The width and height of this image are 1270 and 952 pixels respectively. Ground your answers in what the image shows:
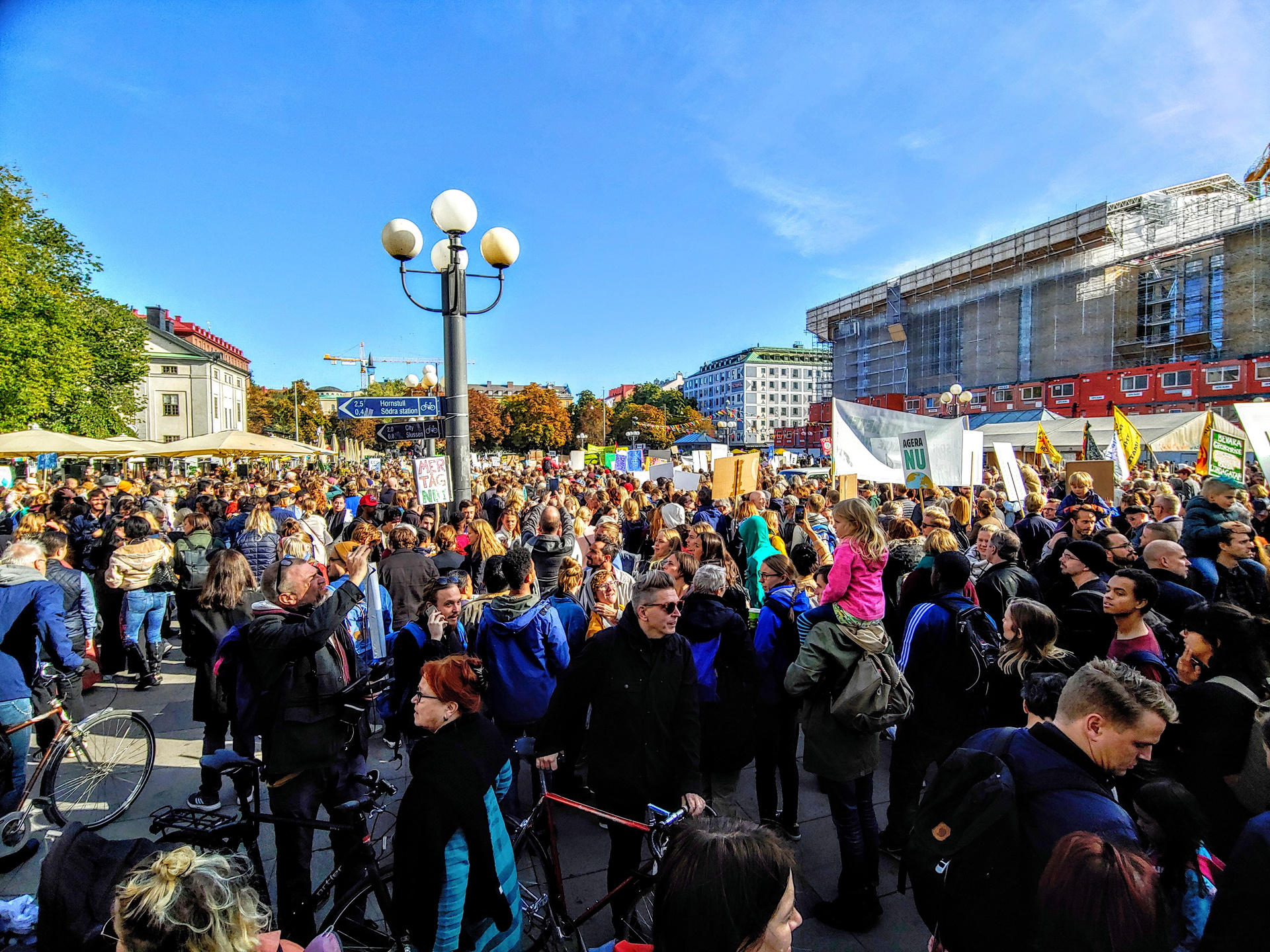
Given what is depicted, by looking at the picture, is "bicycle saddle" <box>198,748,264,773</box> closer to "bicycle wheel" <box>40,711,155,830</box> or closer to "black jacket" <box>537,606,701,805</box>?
"black jacket" <box>537,606,701,805</box>

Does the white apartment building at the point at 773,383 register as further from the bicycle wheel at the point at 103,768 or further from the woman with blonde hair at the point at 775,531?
the bicycle wheel at the point at 103,768

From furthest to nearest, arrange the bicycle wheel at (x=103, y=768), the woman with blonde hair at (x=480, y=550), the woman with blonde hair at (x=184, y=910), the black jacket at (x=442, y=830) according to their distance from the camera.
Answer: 1. the woman with blonde hair at (x=480, y=550)
2. the bicycle wheel at (x=103, y=768)
3. the black jacket at (x=442, y=830)
4. the woman with blonde hair at (x=184, y=910)

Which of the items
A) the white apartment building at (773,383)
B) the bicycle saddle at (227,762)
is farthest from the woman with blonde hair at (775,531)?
the white apartment building at (773,383)

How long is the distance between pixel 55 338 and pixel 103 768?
27.8 m

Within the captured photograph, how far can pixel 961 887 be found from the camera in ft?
5.99

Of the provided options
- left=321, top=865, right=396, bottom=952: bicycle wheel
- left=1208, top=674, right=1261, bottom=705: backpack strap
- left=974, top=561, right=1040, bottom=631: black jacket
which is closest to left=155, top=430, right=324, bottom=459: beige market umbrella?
left=321, top=865, right=396, bottom=952: bicycle wheel

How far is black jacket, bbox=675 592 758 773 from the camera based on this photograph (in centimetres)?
349

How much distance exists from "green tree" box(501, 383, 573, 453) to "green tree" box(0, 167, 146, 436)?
31.6m

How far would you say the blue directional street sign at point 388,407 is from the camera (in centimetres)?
752

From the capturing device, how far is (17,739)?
Result: 357 cm

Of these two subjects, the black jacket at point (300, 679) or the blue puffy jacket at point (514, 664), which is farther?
the blue puffy jacket at point (514, 664)

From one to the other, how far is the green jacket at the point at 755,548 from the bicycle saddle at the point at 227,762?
4211 millimetres

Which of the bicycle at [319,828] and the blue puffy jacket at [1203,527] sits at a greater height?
the blue puffy jacket at [1203,527]

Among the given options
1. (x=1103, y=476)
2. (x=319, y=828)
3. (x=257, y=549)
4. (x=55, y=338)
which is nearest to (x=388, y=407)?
(x=257, y=549)
